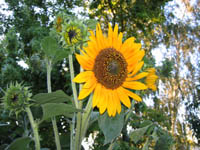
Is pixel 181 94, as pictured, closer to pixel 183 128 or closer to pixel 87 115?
pixel 183 128

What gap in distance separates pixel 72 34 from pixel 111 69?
111 millimetres

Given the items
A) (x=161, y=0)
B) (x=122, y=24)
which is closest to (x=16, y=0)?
(x=122, y=24)

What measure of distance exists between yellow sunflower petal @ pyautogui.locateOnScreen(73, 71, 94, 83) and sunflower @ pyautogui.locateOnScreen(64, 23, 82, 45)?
78 millimetres

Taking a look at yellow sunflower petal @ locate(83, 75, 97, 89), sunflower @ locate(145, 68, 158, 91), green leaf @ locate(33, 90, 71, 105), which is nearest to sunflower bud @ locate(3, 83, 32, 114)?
green leaf @ locate(33, 90, 71, 105)

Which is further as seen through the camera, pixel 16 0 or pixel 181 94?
pixel 181 94

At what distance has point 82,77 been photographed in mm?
467

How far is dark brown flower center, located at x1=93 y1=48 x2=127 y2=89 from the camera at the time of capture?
50 centimetres

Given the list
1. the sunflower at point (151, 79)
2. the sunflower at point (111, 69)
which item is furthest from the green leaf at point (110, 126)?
the sunflower at point (151, 79)

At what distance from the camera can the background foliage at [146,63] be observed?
0.78m

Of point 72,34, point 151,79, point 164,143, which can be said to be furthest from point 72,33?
point 164,143

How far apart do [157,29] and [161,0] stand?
7.50 feet

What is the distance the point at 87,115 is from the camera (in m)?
0.52

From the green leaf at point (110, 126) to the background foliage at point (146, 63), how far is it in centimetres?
4

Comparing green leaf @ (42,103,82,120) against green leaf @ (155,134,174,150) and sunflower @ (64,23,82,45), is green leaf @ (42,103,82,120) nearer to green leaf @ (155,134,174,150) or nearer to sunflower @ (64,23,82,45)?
sunflower @ (64,23,82,45)
